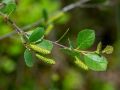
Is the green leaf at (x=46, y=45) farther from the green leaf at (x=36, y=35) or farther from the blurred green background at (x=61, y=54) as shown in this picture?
the blurred green background at (x=61, y=54)

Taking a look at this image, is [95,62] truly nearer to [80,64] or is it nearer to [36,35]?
[80,64]

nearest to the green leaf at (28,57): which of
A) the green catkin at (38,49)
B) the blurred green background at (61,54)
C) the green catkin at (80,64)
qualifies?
the green catkin at (38,49)

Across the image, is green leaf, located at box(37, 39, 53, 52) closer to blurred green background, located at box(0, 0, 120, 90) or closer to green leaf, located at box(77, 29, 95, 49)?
green leaf, located at box(77, 29, 95, 49)

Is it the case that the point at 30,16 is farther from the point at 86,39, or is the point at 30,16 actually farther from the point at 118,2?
the point at 86,39

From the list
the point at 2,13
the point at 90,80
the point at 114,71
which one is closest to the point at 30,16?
the point at 90,80

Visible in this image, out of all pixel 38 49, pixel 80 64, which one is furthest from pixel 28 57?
pixel 80 64

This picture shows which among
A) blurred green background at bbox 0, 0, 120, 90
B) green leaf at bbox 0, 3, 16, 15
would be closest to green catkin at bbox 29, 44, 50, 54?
green leaf at bbox 0, 3, 16, 15
